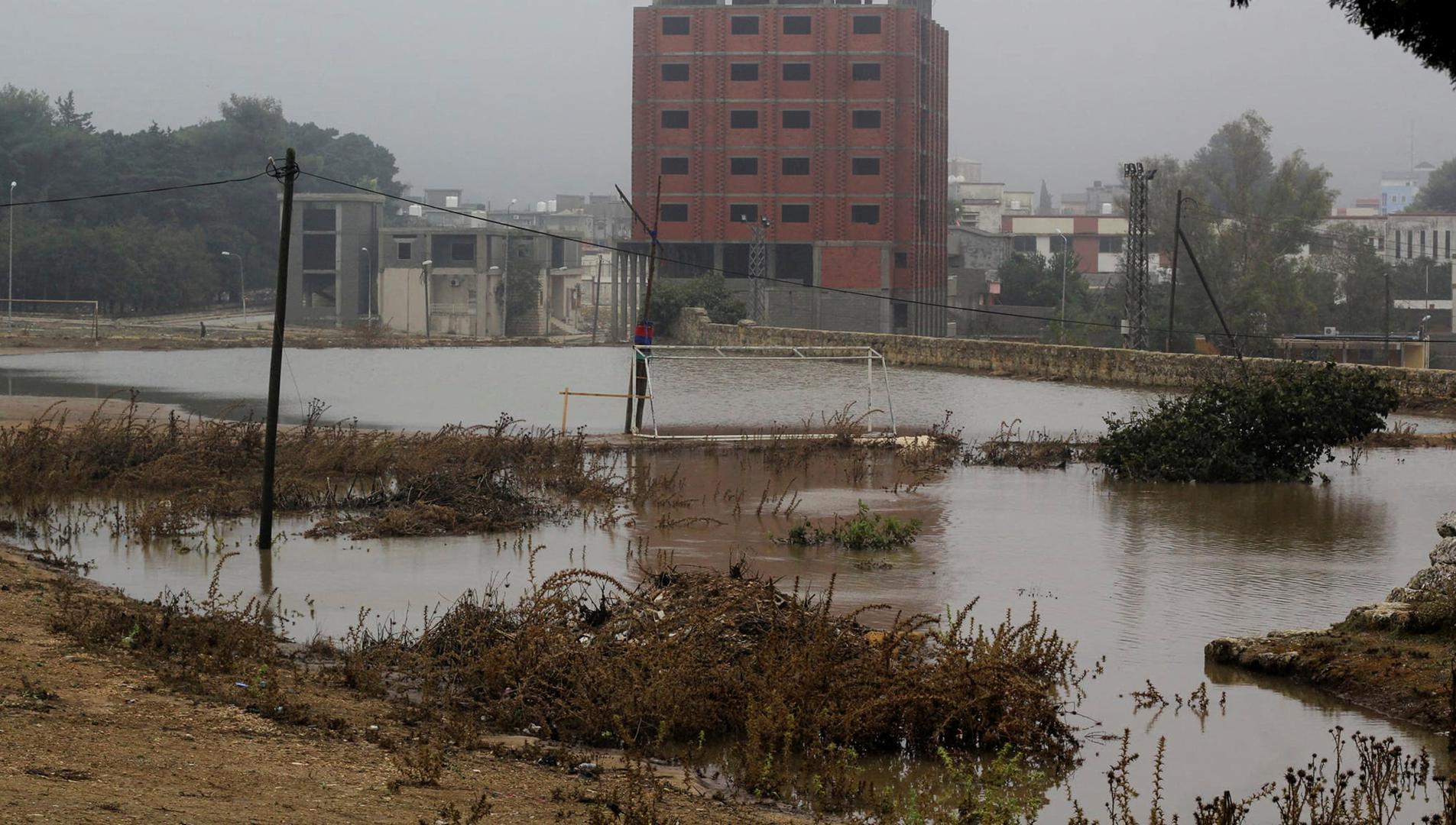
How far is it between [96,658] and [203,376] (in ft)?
127

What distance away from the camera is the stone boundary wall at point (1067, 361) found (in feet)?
115

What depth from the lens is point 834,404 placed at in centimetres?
3631

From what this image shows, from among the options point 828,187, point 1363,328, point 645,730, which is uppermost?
point 828,187

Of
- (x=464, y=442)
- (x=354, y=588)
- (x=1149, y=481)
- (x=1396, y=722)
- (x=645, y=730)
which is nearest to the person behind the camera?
(x=645, y=730)

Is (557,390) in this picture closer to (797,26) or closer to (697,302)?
(697,302)

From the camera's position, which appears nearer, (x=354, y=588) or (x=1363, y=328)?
(x=354, y=588)

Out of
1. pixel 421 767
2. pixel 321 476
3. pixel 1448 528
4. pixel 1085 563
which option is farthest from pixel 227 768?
pixel 321 476

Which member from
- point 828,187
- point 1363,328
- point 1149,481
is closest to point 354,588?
point 1149,481

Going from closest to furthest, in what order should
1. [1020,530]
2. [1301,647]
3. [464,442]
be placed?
[1301,647] → [1020,530] → [464,442]

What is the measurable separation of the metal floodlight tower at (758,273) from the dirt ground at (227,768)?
6209cm

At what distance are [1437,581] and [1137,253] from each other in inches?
1425

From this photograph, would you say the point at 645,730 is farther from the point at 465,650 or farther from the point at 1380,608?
the point at 1380,608

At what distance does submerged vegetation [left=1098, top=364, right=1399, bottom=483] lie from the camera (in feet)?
73.3

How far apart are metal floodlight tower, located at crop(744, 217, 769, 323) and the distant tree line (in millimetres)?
41300
